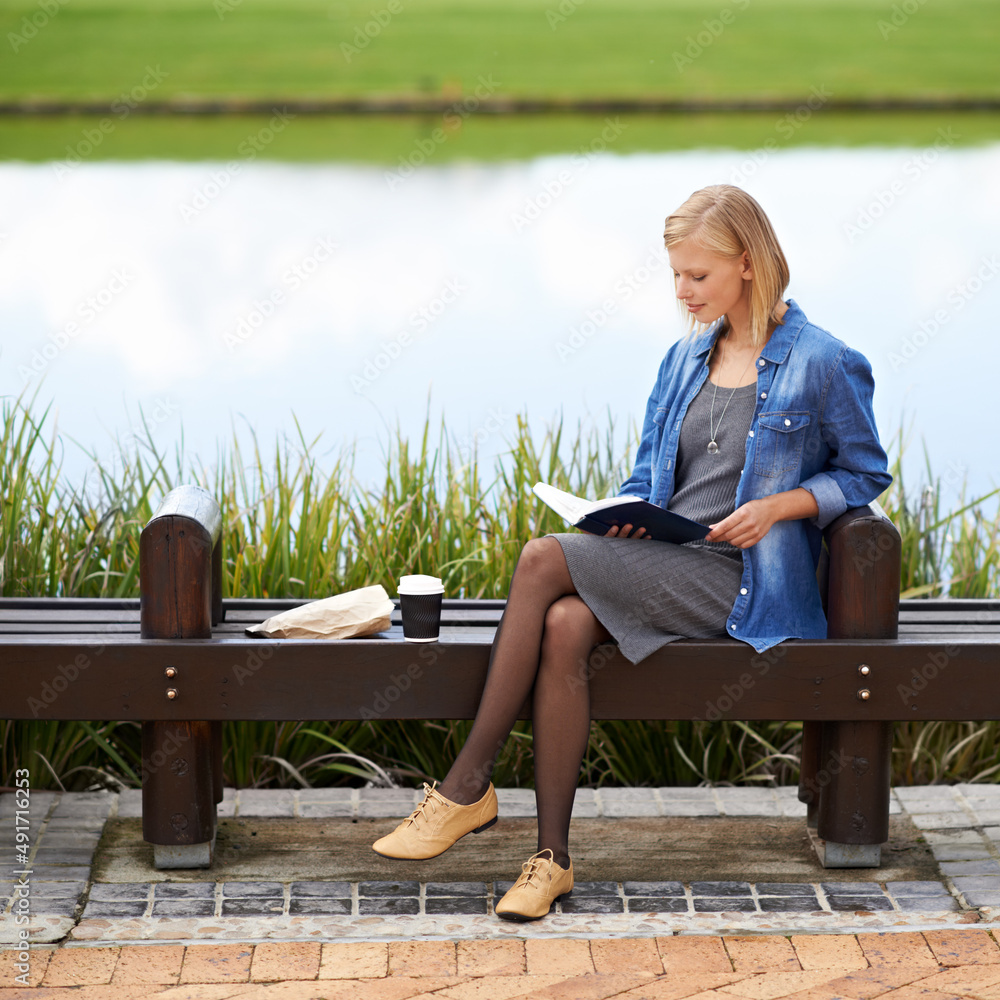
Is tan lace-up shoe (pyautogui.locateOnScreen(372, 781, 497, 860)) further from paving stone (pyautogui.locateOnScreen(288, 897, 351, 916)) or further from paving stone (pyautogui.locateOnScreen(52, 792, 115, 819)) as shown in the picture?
paving stone (pyautogui.locateOnScreen(52, 792, 115, 819))

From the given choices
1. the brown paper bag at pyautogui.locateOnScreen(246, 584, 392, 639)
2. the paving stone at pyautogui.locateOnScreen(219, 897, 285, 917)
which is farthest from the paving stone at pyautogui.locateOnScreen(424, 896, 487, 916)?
the brown paper bag at pyautogui.locateOnScreen(246, 584, 392, 639)

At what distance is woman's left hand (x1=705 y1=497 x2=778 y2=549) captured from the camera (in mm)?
2566

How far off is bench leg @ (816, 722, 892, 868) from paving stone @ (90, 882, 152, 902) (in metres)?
1.48

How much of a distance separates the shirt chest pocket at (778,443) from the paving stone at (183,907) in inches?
57.6

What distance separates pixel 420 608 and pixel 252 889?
0.69m

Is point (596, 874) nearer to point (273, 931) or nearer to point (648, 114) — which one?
point (273, 931)

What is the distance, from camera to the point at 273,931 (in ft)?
7.96

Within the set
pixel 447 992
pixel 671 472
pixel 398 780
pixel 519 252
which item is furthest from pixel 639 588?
pixel 519 252

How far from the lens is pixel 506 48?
1927cm

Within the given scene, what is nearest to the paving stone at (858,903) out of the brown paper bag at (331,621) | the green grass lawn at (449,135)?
the brown paper bag at (331,621)

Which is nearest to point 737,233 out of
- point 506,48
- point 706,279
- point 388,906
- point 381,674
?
point 706,279

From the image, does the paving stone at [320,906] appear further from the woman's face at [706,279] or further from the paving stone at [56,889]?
the woman's face at [706,279]

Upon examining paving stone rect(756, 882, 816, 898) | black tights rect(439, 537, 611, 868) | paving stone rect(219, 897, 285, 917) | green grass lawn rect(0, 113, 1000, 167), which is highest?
green grass lawn rect(0, 113, 1000, 167)

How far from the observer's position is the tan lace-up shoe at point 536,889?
246 centimetres
